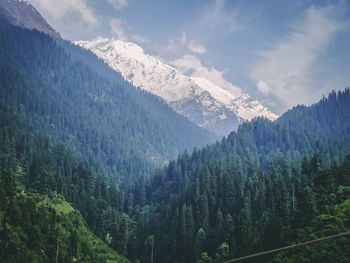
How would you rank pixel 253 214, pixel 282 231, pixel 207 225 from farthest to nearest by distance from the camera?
1. pixel 207 225
2. pixel 253 214
3. pixel 282 231

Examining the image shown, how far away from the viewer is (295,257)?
119250 millimetres

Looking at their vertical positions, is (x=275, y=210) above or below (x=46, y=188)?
below

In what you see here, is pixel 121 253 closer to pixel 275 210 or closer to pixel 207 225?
pixel 207 225

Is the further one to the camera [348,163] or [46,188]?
[46,188]

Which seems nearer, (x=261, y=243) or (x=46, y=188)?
(x=261, y=243)

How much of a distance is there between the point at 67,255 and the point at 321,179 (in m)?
83.0

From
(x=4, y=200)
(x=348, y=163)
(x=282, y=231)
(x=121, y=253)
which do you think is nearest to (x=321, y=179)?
(x=348, y=163)

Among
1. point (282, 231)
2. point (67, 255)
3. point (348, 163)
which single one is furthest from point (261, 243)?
point (67, 255)

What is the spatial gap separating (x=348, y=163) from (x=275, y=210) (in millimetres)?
28849

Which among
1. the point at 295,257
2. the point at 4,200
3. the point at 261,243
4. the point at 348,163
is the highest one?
the point at 348,163

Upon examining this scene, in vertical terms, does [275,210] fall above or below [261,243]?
above

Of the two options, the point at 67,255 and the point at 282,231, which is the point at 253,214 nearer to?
the point at 282,231

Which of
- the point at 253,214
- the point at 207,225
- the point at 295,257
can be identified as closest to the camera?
the point at 295,257

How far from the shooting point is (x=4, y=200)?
14400cm
